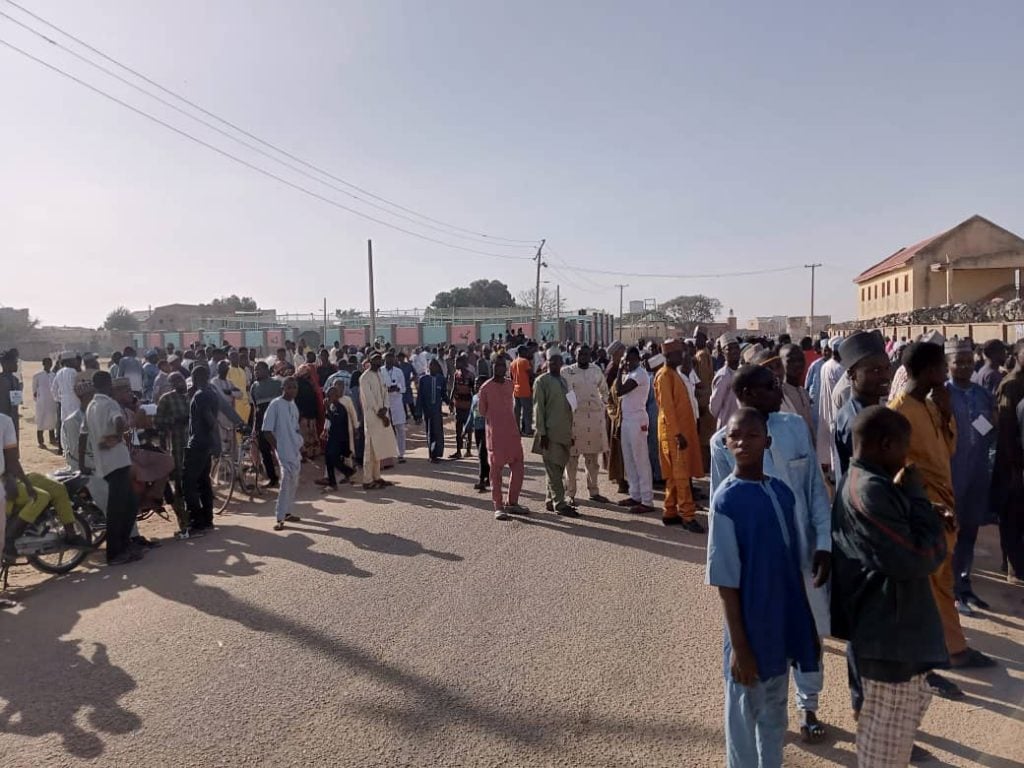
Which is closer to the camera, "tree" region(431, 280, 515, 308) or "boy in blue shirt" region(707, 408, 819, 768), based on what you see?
"boy in blue shirt" region(707, 408, 819, 768)

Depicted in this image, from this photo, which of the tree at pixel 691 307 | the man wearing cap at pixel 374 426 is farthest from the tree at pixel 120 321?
the man wearing cap at pixel 374 426

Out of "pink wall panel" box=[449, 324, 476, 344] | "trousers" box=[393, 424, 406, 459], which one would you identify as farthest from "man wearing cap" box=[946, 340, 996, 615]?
"pink wall panel" box=[449, 324, 476, 344]

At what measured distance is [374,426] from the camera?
10.4 meters

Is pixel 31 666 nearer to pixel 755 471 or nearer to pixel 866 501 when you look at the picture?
pixel 755 471

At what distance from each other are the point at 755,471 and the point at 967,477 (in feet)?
10.4

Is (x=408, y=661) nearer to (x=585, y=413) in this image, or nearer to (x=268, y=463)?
(x=585, y=413)

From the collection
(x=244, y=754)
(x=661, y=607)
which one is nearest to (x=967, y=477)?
(x=661, y=607)

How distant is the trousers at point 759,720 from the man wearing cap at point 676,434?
13.8 ft

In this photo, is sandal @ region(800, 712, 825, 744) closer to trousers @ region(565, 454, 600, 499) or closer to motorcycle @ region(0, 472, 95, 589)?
trousers @ region(565, 454, 600, 499)

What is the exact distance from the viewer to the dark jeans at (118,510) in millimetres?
7090

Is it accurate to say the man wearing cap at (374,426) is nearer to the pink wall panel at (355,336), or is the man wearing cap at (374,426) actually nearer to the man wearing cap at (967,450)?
the man wearing cap at (967,450)

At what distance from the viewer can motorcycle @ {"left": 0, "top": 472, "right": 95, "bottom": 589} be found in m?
6.69

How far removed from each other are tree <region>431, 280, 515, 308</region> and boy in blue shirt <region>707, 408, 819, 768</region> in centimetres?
8874

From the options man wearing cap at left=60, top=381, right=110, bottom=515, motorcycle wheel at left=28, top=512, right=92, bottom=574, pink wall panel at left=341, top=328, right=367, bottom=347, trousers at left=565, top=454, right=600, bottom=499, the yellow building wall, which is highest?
the yellow building wall
